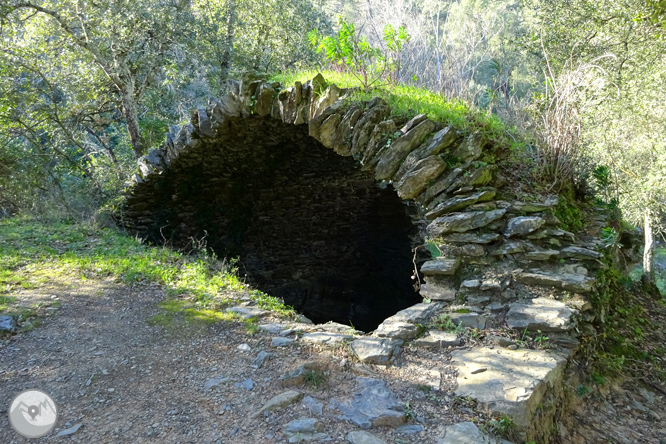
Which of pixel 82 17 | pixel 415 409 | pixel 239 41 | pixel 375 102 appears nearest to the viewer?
pixel 415 409

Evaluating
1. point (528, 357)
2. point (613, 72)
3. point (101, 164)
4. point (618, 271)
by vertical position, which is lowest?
point (528, 357)

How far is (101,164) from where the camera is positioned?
930cm

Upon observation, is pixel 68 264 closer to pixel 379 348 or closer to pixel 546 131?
pixel 379 348

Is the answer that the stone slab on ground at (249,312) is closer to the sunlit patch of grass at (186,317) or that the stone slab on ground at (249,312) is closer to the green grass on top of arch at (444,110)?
the sunlit patch of grass at (186,317)

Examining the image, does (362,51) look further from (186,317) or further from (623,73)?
(623,73)

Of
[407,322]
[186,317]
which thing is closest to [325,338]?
[407,322]

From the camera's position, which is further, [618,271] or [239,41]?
[239,41]

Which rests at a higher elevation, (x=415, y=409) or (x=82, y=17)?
(x=82, y=17)

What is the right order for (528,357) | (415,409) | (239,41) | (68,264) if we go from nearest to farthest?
1. (415,409)
2. (528,357)
3. (68,264)
4. (239,41)

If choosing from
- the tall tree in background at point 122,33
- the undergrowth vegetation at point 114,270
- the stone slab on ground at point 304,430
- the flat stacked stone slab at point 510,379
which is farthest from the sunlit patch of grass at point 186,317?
the tall tree in background at point 122,33

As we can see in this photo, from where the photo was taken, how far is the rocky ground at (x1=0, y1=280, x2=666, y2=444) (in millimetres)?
2119

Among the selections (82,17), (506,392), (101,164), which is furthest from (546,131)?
(101,164)

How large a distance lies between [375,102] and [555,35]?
15.6ft

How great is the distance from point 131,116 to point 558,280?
8194 mm
